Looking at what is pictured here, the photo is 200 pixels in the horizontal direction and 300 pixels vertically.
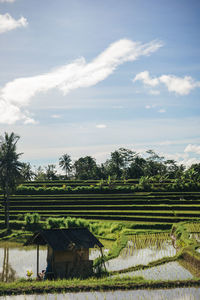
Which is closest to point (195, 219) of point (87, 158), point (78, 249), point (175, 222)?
point (175, 222)

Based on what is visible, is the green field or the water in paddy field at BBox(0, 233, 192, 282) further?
the green field

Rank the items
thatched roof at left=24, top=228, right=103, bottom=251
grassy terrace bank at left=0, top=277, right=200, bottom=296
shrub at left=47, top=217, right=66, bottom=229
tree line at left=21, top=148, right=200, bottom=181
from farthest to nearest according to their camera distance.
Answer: tree line at left=21, top=148, right=200, bottom=181 → shrub at left=47, top=217, right=66, bottom=229 → thatched roof at left=24, top=228, right=103, bottom=251 → grassy terrace bank at left=0, top=277, right=200, bottom=296

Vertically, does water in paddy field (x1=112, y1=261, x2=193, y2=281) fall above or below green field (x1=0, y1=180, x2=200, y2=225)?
below

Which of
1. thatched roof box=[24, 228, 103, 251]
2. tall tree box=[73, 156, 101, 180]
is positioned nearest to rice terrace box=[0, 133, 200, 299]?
thatched roof box=[24, 228, 103, 251]

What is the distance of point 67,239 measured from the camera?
1611 cm

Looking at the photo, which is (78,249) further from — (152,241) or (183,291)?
(152,241)

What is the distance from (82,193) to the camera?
51906mm

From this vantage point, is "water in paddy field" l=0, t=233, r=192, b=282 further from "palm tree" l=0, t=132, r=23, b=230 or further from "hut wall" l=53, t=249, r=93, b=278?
"palm tree" l=0, t=132, r=23, b=230

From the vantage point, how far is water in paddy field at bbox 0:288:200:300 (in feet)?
38.5

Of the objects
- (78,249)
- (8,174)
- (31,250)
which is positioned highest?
(8,174)

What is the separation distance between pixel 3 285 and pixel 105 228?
16986mm

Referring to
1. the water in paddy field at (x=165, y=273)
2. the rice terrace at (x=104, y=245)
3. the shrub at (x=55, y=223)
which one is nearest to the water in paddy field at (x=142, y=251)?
the rice terrace at (x=104, y=245)

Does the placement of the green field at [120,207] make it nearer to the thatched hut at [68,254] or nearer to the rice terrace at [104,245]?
the rice terrace at [104,245]

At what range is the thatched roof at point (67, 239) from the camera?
15633 mm
